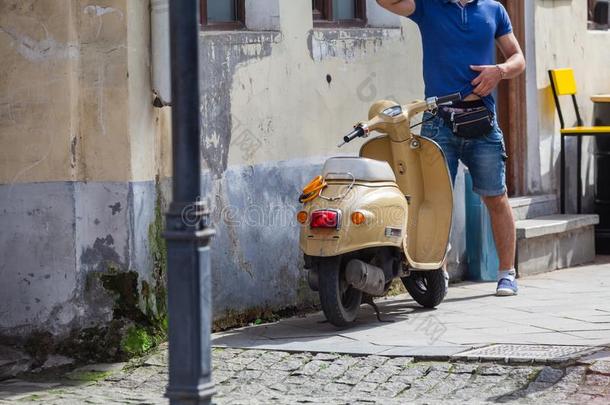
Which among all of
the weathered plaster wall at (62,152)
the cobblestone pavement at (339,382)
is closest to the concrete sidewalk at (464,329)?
the cobblestone pavement at (339,382)

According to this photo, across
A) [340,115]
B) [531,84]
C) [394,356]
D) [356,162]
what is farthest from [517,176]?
[394,356]

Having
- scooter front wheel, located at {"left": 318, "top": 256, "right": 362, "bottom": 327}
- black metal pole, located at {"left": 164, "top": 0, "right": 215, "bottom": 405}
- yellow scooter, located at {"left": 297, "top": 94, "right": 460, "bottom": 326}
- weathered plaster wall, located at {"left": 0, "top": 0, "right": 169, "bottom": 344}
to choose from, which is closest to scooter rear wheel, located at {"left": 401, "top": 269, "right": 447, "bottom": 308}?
yellow scooter, located at {"left": 297, "top": 94, "right": 460, "bottom": 326}

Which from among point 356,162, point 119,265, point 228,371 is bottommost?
point 228,371

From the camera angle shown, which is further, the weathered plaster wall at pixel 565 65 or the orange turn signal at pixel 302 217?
the weathered plaster wall at pixel 565 65

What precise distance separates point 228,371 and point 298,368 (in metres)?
0.35

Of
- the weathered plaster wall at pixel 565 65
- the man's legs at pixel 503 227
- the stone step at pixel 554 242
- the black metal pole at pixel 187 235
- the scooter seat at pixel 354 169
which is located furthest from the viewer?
the weathered plaster wall at pixel 565 65

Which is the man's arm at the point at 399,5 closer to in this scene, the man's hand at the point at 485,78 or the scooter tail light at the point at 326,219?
the man's hand at the point at 485,78

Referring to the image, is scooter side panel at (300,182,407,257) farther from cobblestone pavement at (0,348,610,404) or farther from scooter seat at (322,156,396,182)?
cobblestone pavement at (0,348,610,404)

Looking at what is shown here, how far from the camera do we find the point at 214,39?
8.45 metres

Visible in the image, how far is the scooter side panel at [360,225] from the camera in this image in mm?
7953

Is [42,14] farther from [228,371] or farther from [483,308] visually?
[483,308]

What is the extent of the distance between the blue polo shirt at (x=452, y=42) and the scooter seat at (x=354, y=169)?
982 millimetres

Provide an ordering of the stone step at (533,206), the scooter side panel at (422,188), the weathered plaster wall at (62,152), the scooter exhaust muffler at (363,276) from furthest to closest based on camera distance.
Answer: the stone step at (533,206)
the scooter side panel at (422,188)
the scooter exhaust muffler at (363,276)
the weathered plaster wall at (62,152)

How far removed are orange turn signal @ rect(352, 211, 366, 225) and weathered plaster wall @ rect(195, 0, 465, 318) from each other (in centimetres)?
92
